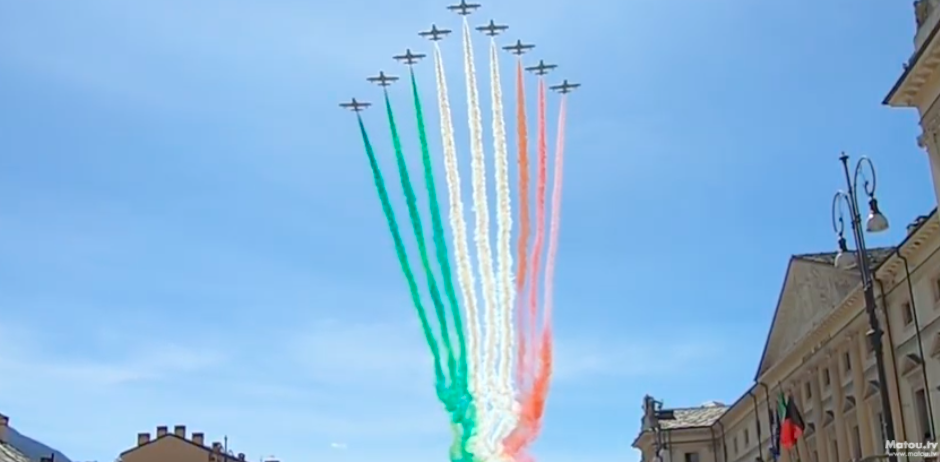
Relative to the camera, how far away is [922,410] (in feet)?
133

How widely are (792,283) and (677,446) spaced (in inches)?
1092

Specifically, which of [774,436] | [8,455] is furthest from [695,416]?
[8,455]

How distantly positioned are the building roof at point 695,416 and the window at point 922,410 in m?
38.5

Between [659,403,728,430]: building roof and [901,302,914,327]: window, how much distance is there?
38084 millimetres

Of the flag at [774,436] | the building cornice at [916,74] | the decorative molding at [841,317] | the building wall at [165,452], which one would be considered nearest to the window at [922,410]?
the decorative molding at [841,317]

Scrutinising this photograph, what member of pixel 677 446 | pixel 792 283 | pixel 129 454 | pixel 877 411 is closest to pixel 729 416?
pixel 677 446

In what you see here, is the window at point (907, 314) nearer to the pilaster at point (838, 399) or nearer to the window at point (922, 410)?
the window at point (922, 410)

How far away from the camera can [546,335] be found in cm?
4709

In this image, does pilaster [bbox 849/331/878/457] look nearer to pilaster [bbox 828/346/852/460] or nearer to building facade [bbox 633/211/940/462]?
building facade [bbox 633/211/940/462]

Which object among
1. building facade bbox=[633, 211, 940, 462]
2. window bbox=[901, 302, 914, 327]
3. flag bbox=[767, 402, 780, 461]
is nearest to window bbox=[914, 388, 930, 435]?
building facade bbox=[633, 211, 940, 462]

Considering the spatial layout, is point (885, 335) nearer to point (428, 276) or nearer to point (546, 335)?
point (546, 335)

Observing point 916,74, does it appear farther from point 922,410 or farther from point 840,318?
point 840,318

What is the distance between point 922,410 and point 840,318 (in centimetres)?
826

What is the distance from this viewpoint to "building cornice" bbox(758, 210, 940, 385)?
39.1 metres
